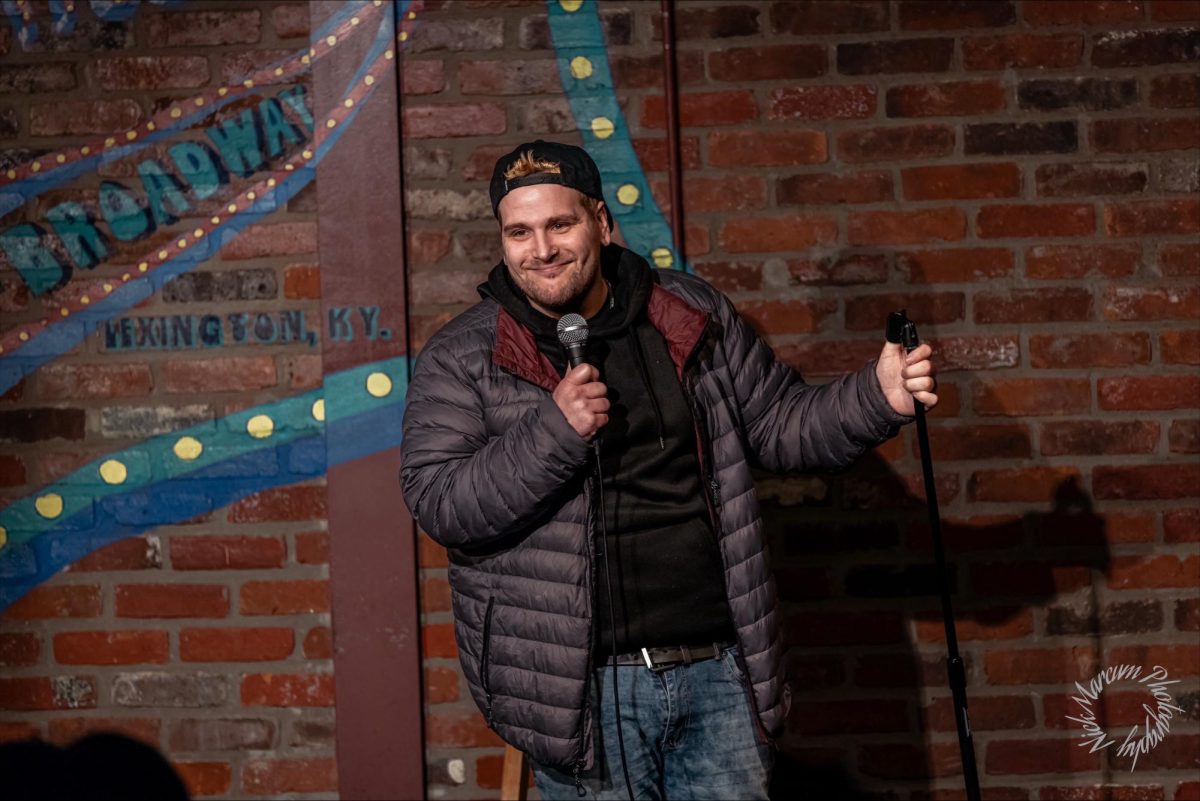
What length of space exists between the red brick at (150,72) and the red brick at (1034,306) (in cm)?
210

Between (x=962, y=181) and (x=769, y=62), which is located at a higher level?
(x=769, y=62)

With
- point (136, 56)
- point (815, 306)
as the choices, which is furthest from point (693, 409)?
point (136, 56)

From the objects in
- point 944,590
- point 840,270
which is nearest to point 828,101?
point 840,270

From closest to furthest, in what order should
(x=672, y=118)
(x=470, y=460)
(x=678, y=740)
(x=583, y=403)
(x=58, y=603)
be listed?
1. (x=583, y=403)
2. (x=470, y=460)
3. (x=678, y=740)
4. (x=672, y=118)
5. (x=58, y=603)

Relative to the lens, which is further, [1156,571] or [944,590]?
[1156,571]

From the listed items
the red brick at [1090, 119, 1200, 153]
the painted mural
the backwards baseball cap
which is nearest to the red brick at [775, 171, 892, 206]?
the painted mural

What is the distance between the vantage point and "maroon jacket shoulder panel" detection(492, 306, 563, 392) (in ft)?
7.79

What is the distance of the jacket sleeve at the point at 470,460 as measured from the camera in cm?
220

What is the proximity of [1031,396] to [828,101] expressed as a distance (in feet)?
3.02

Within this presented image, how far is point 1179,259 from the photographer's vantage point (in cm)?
318

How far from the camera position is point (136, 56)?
10.6ft

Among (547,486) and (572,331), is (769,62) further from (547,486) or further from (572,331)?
(547,486)

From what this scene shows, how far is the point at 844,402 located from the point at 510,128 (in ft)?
4.08

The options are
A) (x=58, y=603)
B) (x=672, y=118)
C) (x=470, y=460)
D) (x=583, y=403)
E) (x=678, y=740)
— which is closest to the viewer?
(x=583, y=403)
